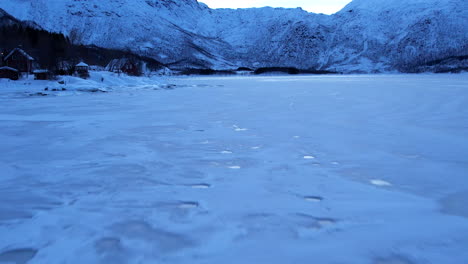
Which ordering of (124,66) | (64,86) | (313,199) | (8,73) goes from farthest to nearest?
(124,66), (8,73), (64,86), (313,199)

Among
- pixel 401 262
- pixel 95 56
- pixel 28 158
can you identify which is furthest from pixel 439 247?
pixel 95 56

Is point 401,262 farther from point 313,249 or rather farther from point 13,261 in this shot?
point 13,261

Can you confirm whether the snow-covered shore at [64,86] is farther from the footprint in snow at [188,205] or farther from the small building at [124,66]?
the footprint in snow at [188,205]

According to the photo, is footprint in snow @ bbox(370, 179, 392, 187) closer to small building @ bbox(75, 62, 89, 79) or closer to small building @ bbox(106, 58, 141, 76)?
small building @ bbox(75, 62, 89, 79)

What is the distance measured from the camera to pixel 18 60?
44438 mm

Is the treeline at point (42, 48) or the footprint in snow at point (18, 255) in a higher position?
the treeline at point (42, 48)

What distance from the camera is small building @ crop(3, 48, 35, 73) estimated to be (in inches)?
1730

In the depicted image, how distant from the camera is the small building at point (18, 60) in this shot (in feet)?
144

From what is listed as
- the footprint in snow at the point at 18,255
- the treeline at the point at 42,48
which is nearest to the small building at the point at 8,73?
the treeline at the point at 42,48

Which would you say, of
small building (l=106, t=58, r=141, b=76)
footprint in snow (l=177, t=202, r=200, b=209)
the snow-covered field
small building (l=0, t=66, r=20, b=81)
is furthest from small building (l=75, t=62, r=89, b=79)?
footprint in snow (l=177, t=202, r=200, b=209)

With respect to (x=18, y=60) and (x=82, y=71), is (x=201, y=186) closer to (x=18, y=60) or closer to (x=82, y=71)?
(x=82, y=71)

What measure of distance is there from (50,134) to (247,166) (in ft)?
16.8

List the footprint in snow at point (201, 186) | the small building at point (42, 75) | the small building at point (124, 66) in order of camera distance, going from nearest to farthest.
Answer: the footprint in snow at point (201, 186) < the small building at point (42, 75) < the small building at point (124, 66)

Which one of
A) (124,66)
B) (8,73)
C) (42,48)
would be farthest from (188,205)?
(124,66)
